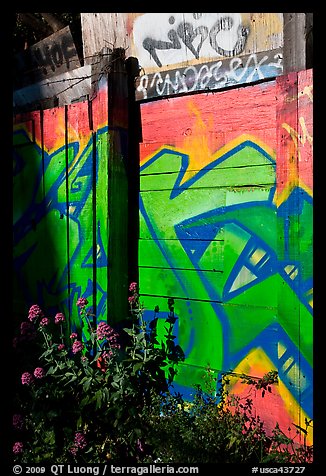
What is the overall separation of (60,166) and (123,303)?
1.25m

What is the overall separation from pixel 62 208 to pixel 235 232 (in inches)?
61.4

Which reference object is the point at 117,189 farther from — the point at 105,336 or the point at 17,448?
the point at 17,448

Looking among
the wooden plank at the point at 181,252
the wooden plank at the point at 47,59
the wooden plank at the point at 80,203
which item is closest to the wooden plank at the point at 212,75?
the wooden plank at the point at 80,203

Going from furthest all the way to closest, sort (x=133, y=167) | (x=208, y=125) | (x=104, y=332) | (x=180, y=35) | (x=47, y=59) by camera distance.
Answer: (x=47, y=59) → (x=133, y=167) → (x=180, y=35) → (x=208, y=125) → (x=104, y=332)

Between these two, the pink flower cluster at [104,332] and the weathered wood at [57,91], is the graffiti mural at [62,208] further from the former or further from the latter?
the pink flower cluster at [104,332]

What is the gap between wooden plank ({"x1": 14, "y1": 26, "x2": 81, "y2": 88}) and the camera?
4.41 meters

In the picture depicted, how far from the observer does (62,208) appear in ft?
13.7

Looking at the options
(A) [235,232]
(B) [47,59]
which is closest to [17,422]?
(A) [235,232]

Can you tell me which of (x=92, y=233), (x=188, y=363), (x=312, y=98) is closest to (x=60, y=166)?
(x=92, y=233)

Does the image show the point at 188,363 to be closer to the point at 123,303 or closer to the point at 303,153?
the point at 123,303

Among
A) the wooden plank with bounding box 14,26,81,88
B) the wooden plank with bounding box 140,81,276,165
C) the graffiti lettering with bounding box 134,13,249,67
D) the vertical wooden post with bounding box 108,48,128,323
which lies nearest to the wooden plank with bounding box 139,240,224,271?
the vertical wooden post with bounding box 108,48,128,323

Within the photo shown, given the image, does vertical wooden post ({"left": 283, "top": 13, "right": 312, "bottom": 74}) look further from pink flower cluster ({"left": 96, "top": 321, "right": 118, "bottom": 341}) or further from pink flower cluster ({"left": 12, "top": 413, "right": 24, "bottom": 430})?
pink flower cluster ({"left": 12, "top": 413, "right": 24, "bottom": 430})

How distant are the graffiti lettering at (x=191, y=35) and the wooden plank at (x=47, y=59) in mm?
799

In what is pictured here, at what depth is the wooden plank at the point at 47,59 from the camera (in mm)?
4410
